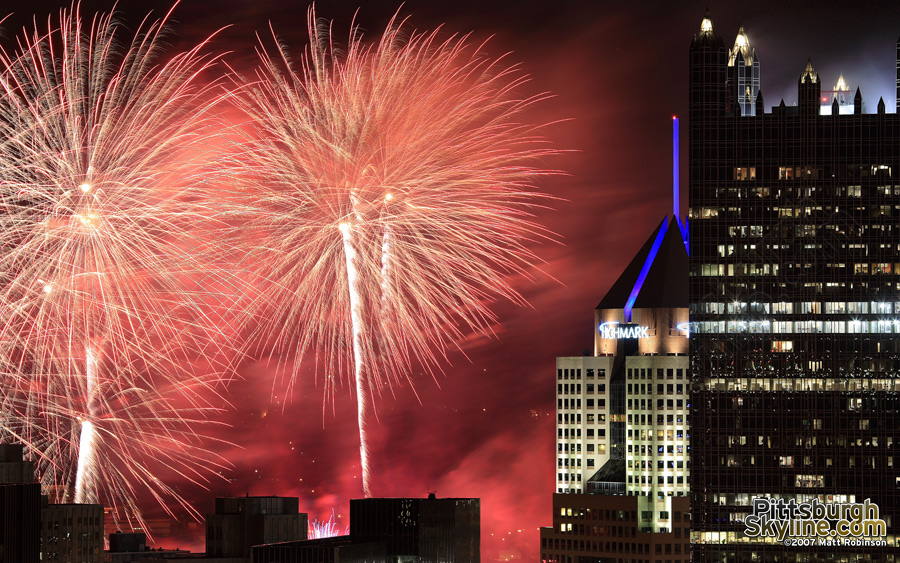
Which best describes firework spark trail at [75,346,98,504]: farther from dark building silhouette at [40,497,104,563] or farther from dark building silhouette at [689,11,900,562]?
dark building silhouette at [689,11,900,562]

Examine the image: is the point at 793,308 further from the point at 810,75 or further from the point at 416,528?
the point at 416,528

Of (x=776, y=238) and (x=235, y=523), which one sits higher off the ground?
(x=776, y=238)

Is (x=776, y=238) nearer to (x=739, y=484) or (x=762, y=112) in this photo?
(x=762, y=112)

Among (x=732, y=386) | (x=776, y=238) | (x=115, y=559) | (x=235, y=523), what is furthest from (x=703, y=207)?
(x=115, y=559)

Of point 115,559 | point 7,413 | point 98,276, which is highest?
point 98,276

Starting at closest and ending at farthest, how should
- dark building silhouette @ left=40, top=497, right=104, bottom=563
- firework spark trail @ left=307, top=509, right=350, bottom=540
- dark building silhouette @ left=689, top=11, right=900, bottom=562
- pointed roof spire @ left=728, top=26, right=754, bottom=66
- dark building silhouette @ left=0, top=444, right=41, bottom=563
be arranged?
1. dark building silhouette @ left=0, top=444, right=41, bottom=563
2. dark building silhouette @ left=40, top=497, right=104, bottom=563
3. dark building silhouette @ left=689, top=11, right=900, bottom=562
4. pointed roof spire @ left=728, top=26, right=754, bottom=66
5. firework spark trail @ left=307, top=509, right=350, bottom=540

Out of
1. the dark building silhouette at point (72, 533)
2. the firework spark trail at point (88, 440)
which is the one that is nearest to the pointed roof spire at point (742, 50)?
the firework spark trail at point (88, 440)

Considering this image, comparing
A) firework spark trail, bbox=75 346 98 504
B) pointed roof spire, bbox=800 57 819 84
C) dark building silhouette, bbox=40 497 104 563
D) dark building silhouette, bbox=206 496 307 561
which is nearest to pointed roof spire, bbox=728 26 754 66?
pointed roof spire, bbox=800 57 819 84

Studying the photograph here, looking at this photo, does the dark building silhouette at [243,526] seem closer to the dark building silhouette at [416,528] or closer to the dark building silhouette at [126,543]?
the dark building silhouette at [416,528]
